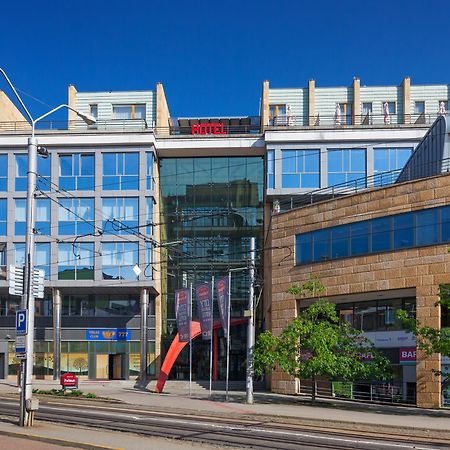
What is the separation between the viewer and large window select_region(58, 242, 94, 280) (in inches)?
2142

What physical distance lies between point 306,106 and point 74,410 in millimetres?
38813

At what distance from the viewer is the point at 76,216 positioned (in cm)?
5519

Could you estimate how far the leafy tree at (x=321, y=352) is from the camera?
31703 millimetres

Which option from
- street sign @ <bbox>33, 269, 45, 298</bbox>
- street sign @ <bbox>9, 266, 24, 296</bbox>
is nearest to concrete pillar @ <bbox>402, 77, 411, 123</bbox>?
street sign @ <bbox>33, 269, 45, 298</bbox>

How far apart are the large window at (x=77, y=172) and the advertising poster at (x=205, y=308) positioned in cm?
1917

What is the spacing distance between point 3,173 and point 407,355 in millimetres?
34447

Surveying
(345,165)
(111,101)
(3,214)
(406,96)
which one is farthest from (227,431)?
(111,101)

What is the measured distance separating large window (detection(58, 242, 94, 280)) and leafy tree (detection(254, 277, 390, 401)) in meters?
23.8

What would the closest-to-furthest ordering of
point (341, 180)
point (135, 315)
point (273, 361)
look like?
point (273, 361) < point (341, 180) < point (135, 315)

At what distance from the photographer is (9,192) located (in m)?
55.4

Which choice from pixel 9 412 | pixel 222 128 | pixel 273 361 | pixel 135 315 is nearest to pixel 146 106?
pixel 222 128

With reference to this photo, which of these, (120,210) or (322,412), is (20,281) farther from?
(120,210)

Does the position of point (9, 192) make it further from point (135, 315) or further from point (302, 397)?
point (302, 397)

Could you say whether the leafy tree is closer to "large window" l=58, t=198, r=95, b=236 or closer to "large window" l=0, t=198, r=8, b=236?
"large window" l=58, t=198, r=95, b=236
